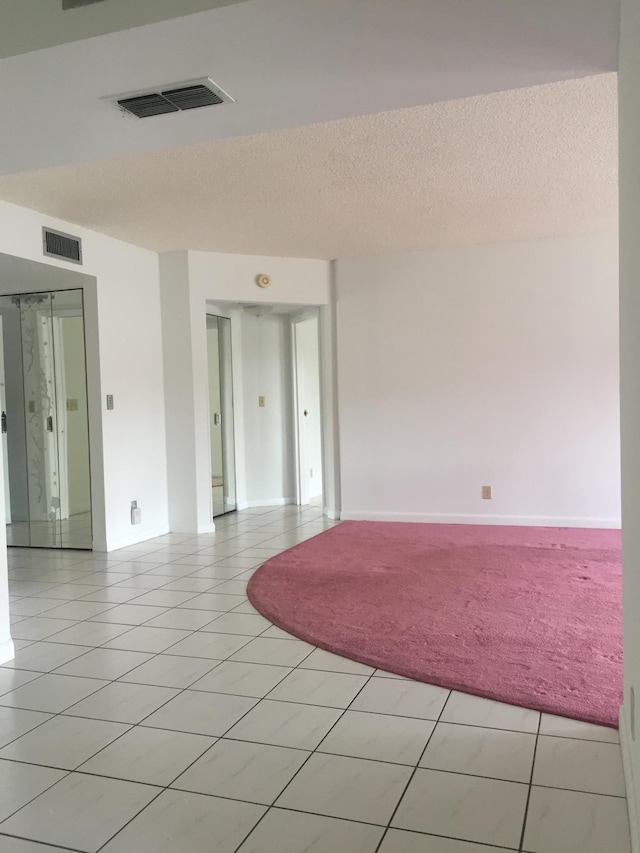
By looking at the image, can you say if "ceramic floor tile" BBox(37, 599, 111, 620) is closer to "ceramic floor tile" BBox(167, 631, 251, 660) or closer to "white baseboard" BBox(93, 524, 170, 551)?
"ceramic floor tile" BBox(167, 631, 251, 660)

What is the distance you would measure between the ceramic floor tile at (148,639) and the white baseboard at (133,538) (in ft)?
7.12

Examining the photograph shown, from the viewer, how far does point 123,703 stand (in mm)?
2742

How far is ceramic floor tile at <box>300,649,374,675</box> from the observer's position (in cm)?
302

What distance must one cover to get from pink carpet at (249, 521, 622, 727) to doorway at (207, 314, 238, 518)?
1.97 metres

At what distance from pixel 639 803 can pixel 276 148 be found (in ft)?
10.8

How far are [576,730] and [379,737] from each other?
2.20 feet

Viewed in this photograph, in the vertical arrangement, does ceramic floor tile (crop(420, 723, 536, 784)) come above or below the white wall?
below

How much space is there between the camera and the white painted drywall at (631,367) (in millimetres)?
1588

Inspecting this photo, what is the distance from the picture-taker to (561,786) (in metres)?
2.05

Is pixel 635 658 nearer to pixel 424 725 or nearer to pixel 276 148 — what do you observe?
pixel 424 725

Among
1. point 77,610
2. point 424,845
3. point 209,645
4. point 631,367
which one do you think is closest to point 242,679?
point 209,645

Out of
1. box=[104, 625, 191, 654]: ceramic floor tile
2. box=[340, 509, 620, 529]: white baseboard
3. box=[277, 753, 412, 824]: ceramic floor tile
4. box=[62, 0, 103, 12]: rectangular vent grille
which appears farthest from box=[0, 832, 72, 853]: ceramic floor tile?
box=[340, 509, 620, 529]: white baseboard

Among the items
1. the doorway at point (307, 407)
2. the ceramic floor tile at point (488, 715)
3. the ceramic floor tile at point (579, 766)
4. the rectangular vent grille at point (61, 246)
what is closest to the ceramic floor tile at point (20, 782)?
the ceramic floor tile at point (488, 715)

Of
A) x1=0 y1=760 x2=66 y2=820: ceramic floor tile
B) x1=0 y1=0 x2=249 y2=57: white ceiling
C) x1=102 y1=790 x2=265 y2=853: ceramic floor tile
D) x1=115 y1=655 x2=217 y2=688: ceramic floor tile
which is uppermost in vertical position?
x1=0 y1=0 x2=249 y2=57: white ceiling
